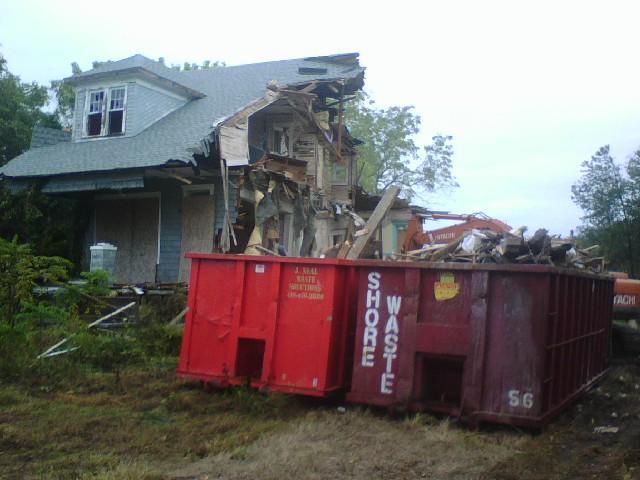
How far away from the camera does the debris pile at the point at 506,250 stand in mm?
7605

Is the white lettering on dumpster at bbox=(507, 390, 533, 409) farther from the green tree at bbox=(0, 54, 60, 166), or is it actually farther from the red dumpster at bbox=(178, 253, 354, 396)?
the green tree at bbox=(0, 54, 60, 166)

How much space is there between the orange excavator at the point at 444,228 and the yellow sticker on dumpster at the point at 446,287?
1030 cm

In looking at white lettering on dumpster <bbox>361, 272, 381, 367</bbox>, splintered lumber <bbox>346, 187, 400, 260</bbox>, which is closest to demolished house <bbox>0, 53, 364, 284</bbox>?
splintered lumber <bbox>346, 187, 400, 260</bbox>

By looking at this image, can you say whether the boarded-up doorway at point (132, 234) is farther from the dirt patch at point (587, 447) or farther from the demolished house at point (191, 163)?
the dirt patch at point (587, 447)

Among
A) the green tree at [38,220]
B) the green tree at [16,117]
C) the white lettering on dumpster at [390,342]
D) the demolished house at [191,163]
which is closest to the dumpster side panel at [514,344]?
the white lettering on dumpster at [390,342]

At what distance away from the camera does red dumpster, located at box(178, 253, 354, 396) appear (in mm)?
7695

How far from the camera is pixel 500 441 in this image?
6613 millimetres

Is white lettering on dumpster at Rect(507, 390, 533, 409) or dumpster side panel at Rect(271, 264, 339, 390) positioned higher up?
dumpster side panel at Rect(271, 264, 339, 390)

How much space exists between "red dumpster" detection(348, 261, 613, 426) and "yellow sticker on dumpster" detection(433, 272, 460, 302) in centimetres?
1

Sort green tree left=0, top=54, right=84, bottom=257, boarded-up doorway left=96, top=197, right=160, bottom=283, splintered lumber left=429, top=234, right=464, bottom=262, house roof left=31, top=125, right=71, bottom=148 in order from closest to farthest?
splintered lumber left=429, top=234, right=464, bottom=262 < boarded-up doorway left=96, top=197, right=160, bottom=283 < green tree left=0, top=54, right=84, bottom=257 < house roof left=31, top=125, right=71, bottom=148

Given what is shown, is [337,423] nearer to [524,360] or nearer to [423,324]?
[423,324]

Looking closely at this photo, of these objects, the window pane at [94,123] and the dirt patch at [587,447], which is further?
the window pane at [94,123]

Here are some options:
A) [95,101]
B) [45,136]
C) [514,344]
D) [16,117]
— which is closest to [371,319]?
[514,344]

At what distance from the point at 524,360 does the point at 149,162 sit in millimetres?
11857
